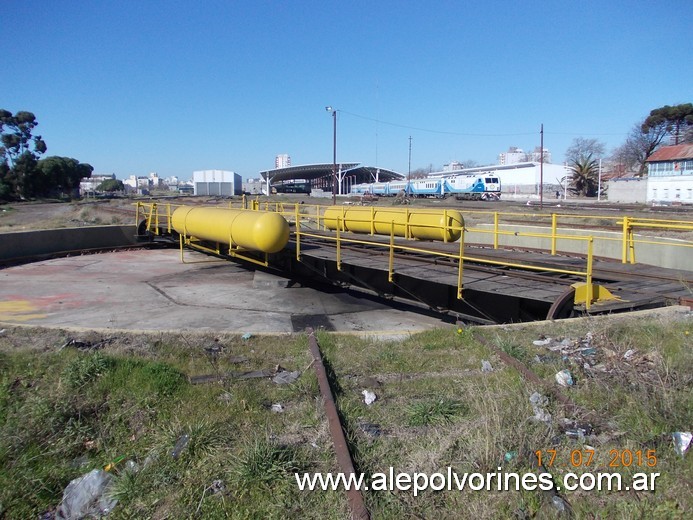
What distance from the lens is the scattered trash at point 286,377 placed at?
535 cm

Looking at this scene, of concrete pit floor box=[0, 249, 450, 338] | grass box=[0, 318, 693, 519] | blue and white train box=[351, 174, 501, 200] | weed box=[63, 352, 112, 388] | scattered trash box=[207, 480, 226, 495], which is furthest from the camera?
blue and white train box=[351, 174, 501, 200]

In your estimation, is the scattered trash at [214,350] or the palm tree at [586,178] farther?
the palm tree at [586,178]

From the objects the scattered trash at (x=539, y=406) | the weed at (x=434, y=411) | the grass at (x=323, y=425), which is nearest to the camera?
the grass at (x=323, y=425)

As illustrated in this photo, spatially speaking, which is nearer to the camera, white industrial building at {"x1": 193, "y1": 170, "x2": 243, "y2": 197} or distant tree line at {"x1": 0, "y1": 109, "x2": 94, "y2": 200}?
distant tree line at {"x1": 0, "y1": 109, "x2": 94, "y2": 200}

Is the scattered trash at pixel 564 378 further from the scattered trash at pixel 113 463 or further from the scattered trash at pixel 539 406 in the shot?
the scattered trash at pixel 113 463

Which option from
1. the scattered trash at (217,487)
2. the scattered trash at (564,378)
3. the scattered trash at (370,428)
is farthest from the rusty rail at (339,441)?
the scattered trash at (564,378)

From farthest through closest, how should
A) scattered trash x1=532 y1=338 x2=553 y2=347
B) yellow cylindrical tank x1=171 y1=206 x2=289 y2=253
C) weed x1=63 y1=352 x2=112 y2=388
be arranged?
yellow cylindrical tank x1=171 y1=206 x2=289 y2=253 < scattered trash x1=532 y1=338 x2=553 y2=347 < weed x1=63 y1=352 x2=112 y2=388

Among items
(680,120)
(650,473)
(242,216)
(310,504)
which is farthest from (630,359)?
(680,120)

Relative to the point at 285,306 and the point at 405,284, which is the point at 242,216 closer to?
the point at 285,306

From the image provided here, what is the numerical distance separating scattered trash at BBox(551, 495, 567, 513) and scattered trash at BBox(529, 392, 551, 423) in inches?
36.8

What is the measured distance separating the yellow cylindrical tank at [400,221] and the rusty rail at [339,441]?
750cm

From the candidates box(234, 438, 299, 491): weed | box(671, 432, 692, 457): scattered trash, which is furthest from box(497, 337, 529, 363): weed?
box(234, 438, 299, 491): weed

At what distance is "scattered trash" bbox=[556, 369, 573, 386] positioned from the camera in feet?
15.6

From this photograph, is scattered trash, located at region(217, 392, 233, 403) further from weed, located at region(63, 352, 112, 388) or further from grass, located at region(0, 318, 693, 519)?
weed, located at region(63, 352, 112, 388)
